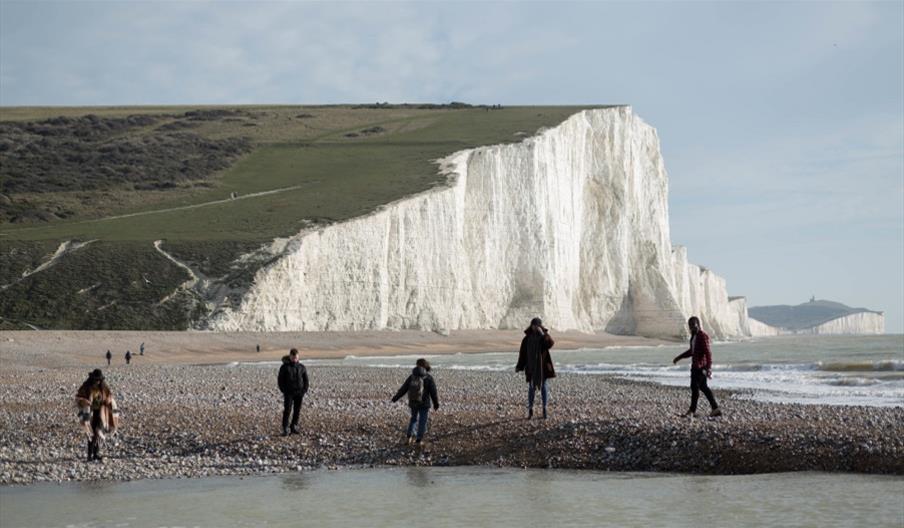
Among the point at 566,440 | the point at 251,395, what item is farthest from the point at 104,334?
the point at 566,440

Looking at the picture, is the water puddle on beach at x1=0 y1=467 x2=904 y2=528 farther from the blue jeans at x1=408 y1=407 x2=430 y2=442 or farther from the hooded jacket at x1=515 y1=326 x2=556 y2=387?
the hooded jacket at x1=515 y1=326 x2=556 y2=387

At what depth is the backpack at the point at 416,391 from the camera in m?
12.7

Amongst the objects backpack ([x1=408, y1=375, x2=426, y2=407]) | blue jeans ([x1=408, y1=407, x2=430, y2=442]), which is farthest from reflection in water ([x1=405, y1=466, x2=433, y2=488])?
backpack ([x1=408, y1=375, x2=426, y2=407])

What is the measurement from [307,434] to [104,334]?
1204 inches

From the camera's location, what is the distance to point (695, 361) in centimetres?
1396

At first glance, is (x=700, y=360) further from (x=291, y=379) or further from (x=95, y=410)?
(x=95, y=410)

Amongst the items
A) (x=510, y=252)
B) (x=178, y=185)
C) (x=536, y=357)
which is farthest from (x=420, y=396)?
(x=178, y=185)

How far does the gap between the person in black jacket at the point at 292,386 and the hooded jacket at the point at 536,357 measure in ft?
9.76

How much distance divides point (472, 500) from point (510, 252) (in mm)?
54699

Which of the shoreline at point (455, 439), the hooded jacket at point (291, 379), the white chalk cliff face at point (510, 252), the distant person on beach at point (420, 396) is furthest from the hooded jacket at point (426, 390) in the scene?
the white chalk cliff face at point (510, 252)

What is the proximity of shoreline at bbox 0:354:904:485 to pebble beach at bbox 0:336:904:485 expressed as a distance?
19 millimetres

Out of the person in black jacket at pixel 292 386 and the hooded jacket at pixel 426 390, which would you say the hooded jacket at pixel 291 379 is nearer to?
the person in black jacket at pixel 292 386

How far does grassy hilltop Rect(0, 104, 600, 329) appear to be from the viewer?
47906mm

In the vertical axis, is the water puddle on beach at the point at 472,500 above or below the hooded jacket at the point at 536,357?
below
